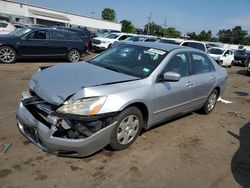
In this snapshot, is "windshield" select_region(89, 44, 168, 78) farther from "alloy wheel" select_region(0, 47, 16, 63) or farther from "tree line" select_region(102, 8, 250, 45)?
"tree line" select_region(102, 8, 250, 45)

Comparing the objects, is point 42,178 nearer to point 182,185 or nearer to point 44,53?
point 182,185

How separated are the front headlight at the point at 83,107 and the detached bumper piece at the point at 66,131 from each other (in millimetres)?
66

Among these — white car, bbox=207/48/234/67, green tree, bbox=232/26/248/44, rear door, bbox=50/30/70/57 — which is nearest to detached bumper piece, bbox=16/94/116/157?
rear door, bbox=50/30/70/57

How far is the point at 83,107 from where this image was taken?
3584 millimetres

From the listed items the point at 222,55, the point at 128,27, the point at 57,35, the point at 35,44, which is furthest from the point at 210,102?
the point at 128,27

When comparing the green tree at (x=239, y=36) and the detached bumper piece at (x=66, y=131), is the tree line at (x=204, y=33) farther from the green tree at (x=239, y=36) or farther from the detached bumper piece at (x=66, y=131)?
the detached bumper piece at (x=66, y=131)

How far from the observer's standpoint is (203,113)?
6707 millimetres

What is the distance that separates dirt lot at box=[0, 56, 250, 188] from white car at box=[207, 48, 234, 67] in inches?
595

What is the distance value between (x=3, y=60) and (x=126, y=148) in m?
8.63

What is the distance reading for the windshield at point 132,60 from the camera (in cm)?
466

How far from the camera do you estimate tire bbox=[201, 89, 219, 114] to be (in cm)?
648

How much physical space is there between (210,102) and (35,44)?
8067 millimetres

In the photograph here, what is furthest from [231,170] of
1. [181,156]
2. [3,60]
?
[3,60]

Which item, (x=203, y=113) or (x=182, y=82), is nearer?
(x=182, y=82)
